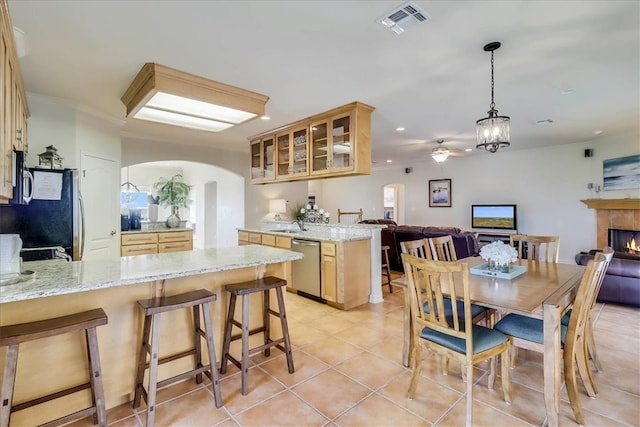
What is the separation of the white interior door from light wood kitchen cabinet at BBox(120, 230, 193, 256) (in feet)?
2.46

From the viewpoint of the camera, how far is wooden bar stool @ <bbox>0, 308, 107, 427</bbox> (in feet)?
4.78

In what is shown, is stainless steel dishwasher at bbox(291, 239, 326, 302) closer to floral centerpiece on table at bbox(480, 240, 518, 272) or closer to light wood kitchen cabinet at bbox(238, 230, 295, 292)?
light wood kitchen cabinet at bbox(238, 230, 295, 292)

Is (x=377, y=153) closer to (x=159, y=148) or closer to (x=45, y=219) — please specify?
(x=159, y=148)

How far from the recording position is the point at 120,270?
76.9 inches

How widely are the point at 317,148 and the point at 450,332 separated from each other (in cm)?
293

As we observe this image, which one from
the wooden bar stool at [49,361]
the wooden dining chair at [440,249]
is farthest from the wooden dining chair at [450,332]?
the wooden bar stool at [49,361]

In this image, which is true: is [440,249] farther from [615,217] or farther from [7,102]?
[615,217]

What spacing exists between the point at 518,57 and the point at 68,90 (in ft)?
13.9

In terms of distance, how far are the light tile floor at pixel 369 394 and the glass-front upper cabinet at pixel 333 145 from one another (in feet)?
6.66

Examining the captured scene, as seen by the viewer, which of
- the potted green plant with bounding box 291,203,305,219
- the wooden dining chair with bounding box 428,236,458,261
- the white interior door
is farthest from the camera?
the potted green plant with bounding box 291,203,305,219

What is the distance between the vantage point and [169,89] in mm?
2629

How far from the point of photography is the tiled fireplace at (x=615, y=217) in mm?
5430

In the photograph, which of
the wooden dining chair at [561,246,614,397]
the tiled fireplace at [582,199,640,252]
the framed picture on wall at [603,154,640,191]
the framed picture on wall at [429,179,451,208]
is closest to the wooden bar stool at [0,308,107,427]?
the wooden dining chair at [561,246,614,397]

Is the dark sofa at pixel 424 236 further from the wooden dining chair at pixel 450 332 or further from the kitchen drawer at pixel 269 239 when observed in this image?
the wooden dining chair at pixel 450 332
